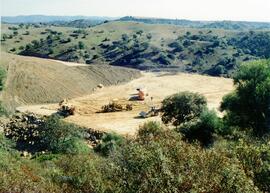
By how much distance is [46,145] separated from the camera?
140 feet

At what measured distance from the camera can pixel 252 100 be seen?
131ft

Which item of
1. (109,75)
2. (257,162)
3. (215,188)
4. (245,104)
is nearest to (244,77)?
(245,104)

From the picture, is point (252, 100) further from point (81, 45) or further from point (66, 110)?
point (81, 45)

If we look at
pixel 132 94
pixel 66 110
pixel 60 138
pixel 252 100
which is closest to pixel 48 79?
pixel 132 94

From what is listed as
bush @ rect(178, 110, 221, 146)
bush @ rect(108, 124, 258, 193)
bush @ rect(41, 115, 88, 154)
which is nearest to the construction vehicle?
bush @ rect(41, 115, 88, 154)

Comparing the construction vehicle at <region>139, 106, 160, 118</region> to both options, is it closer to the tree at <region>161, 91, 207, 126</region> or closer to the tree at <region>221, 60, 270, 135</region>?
the tree at <region>161, 91, 207, 126</region>

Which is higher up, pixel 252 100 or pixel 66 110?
pixel 252 100

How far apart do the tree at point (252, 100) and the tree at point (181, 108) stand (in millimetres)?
3584

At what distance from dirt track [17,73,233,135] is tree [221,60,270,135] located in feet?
40.6

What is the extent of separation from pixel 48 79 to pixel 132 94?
13.3 m

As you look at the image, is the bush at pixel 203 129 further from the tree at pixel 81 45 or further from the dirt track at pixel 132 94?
the tree at pixel 81 45

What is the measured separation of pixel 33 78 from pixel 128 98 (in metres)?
15.2

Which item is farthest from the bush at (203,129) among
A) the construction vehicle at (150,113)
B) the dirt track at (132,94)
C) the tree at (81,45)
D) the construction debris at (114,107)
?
the tree at (81,45)

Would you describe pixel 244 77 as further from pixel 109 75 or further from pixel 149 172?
pixel 109 75
